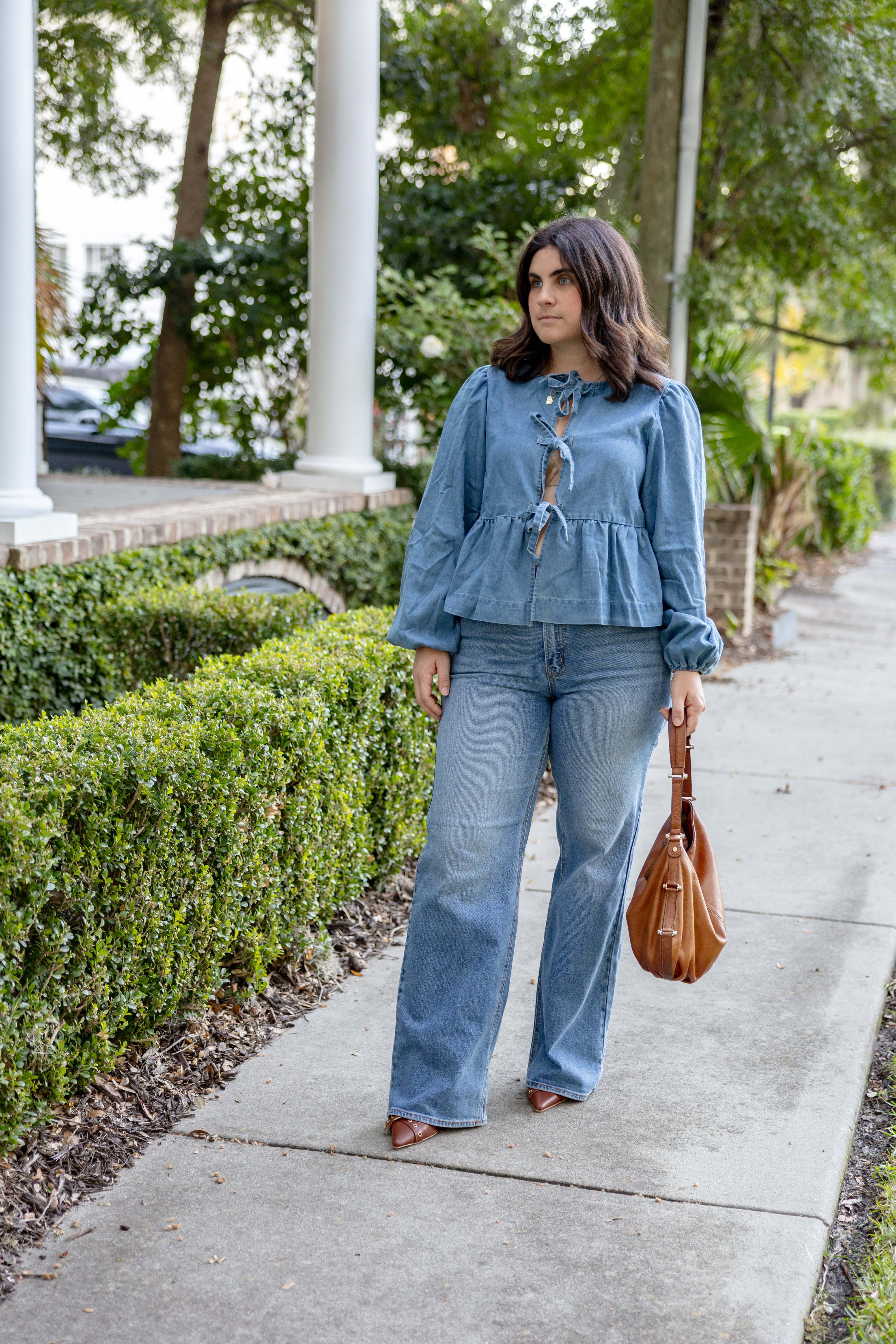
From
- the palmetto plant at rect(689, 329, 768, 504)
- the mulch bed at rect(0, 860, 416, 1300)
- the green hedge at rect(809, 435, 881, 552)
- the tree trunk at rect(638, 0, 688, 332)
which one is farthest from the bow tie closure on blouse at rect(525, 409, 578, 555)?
the green hedge at rect(809, 435, 881, 552)

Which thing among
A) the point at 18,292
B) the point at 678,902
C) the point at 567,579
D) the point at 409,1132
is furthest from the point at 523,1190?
the point at 18,292

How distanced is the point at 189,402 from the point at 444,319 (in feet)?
14.9

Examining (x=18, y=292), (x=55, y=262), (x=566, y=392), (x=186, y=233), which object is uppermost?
(x=186, y=233)

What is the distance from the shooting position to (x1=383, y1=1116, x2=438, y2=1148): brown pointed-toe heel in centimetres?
259

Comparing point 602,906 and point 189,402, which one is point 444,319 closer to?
point 189,402

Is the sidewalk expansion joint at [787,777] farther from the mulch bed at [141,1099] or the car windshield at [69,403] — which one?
the car windshield at [69,403]

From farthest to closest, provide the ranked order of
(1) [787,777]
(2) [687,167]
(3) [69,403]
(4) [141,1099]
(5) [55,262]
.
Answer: (3) [69,403]
(2) [687,167]
(5) [55,262]
(1) [787,777]
(4) [141,1099]

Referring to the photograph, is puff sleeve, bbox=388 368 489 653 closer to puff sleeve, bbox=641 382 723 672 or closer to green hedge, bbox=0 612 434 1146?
puff sleeve, bbox=641 382 723 672

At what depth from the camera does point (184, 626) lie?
465 cm

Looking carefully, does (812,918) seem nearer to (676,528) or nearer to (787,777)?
(787,777)

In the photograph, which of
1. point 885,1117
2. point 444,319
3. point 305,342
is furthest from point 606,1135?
point 305,342

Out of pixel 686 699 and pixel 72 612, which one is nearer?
pixel 686 699

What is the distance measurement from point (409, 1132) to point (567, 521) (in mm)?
1245

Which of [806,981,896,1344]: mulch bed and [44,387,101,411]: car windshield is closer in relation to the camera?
[806,981,896,1344]: mulch bed
